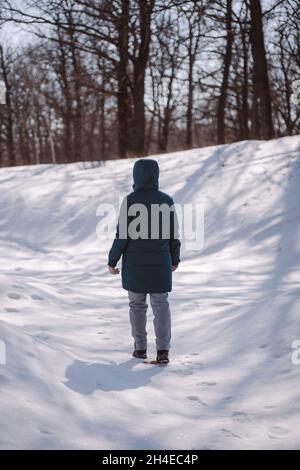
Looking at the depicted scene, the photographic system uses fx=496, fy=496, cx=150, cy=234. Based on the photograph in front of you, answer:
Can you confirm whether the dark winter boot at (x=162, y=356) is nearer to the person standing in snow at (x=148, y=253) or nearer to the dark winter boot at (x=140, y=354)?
the person standing in snow at (x=148, y=253)

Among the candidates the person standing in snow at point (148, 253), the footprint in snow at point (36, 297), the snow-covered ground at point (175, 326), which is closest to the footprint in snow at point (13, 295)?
the snow-covered ground at point (175, 326)

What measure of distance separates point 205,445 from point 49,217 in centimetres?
883

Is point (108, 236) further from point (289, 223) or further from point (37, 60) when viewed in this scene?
point (37, 60)

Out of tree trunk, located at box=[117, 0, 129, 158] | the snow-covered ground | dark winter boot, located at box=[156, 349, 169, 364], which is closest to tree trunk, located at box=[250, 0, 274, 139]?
the snow-covered ground

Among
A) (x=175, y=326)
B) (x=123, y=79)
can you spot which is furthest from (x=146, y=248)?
(x=123, y=79)

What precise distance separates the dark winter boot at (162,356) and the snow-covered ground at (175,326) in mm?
101

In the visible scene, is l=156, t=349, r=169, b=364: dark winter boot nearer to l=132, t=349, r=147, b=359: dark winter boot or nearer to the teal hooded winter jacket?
l=132, t=349, r=147, b=359: dark winter boot

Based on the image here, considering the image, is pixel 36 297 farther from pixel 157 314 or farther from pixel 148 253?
pixel 148 253

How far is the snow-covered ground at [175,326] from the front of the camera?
115 inches

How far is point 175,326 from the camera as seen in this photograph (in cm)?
541

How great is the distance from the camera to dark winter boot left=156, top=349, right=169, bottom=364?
424 centimetres

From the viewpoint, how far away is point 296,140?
1223cm

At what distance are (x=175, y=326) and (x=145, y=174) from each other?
1.96 m

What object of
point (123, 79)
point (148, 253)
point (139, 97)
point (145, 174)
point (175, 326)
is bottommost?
point (175, 326)
